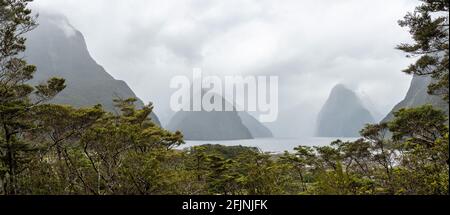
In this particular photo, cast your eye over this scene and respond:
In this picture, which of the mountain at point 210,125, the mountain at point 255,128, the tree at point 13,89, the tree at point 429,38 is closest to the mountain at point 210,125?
the mountain at point 210,125

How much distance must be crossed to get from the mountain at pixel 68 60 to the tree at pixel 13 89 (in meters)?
71.9

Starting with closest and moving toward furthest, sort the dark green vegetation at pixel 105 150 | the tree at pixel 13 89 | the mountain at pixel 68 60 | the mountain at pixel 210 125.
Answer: the dark green vegetation at pixel 105 150 < the tree at pixel 13 89 < the mountain at pixel 68 60 < the mountain at pixel 210 125

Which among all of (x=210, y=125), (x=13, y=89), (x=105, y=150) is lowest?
(x=105, y=150)

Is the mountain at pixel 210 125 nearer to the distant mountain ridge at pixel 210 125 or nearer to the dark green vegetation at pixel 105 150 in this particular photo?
the distant mountain ridge at pixel 210 125

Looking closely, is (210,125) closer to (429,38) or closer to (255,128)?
(255,128)

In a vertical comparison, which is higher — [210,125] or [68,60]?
[68,60]

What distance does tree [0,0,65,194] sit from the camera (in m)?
9.55

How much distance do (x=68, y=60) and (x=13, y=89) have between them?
107 metres

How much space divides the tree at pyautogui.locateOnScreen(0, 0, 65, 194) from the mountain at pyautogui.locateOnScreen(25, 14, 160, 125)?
7192cm

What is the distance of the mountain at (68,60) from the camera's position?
291 ft

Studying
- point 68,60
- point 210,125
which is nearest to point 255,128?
point 210,125

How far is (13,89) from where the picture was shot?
10648 millimetres

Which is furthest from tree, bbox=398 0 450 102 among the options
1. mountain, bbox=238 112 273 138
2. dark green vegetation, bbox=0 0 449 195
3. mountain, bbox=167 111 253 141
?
mountain, bbox=238 112 273 138
